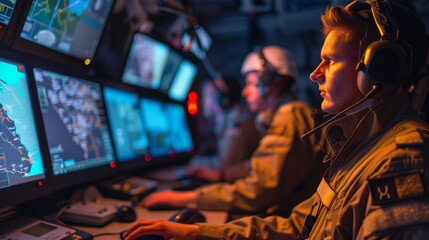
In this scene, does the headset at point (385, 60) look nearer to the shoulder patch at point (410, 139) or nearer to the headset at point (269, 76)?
the shoulder patch at point (410, 139)

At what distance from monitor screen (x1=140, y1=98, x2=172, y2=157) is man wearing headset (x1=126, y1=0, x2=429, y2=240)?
3.95 ft

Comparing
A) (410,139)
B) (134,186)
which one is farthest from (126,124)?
(410,139)

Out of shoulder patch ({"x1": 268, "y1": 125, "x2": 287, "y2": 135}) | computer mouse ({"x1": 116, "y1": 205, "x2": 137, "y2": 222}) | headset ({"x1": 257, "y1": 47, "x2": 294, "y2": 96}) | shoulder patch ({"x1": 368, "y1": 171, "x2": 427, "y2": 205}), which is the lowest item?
computer mouse ({"x1": 116, "y1": 205, "x2": 137, "y2": 222})

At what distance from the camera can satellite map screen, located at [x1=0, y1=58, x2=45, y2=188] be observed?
41.8 inches

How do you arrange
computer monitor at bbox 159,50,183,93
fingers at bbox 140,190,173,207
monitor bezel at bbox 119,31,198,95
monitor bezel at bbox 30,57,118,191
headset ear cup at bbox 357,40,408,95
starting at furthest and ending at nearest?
computer monitor at bbox 159,50,183,93, monitor bezel at bbox 119,31,198,95, fingers at bbox 140,190,173,207, monitor bezel at bbox 30,57,118,191, headset ear cup at bbox 357,40,408,95

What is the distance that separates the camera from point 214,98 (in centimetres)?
449

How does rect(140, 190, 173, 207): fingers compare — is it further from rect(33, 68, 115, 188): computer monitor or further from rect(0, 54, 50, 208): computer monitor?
rect(0, 54, 50, 208): computer monitor

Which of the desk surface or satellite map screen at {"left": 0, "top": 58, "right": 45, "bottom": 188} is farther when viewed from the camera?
the desk surface

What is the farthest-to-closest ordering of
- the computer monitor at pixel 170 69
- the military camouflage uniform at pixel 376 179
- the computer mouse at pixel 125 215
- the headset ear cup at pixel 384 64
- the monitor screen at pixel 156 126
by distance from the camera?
the computer monitor at pixel 170 69, the monitor screen at pixel 156 126, the computer mouse at pixel 125 215, the headset ear cup at pixel 384 64, the military camouflage uniform at pixel 376 179

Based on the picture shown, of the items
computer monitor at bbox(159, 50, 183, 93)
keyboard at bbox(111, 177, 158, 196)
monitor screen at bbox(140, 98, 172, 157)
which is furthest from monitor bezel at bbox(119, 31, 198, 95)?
keyboard at bbox(111, 177, 158, 196)

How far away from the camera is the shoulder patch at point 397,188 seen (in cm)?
72

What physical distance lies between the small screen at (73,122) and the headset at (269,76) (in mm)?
898

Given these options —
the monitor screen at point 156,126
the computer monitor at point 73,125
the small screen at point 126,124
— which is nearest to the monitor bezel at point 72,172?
the computer monitor at point 73,125

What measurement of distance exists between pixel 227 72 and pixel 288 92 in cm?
250
